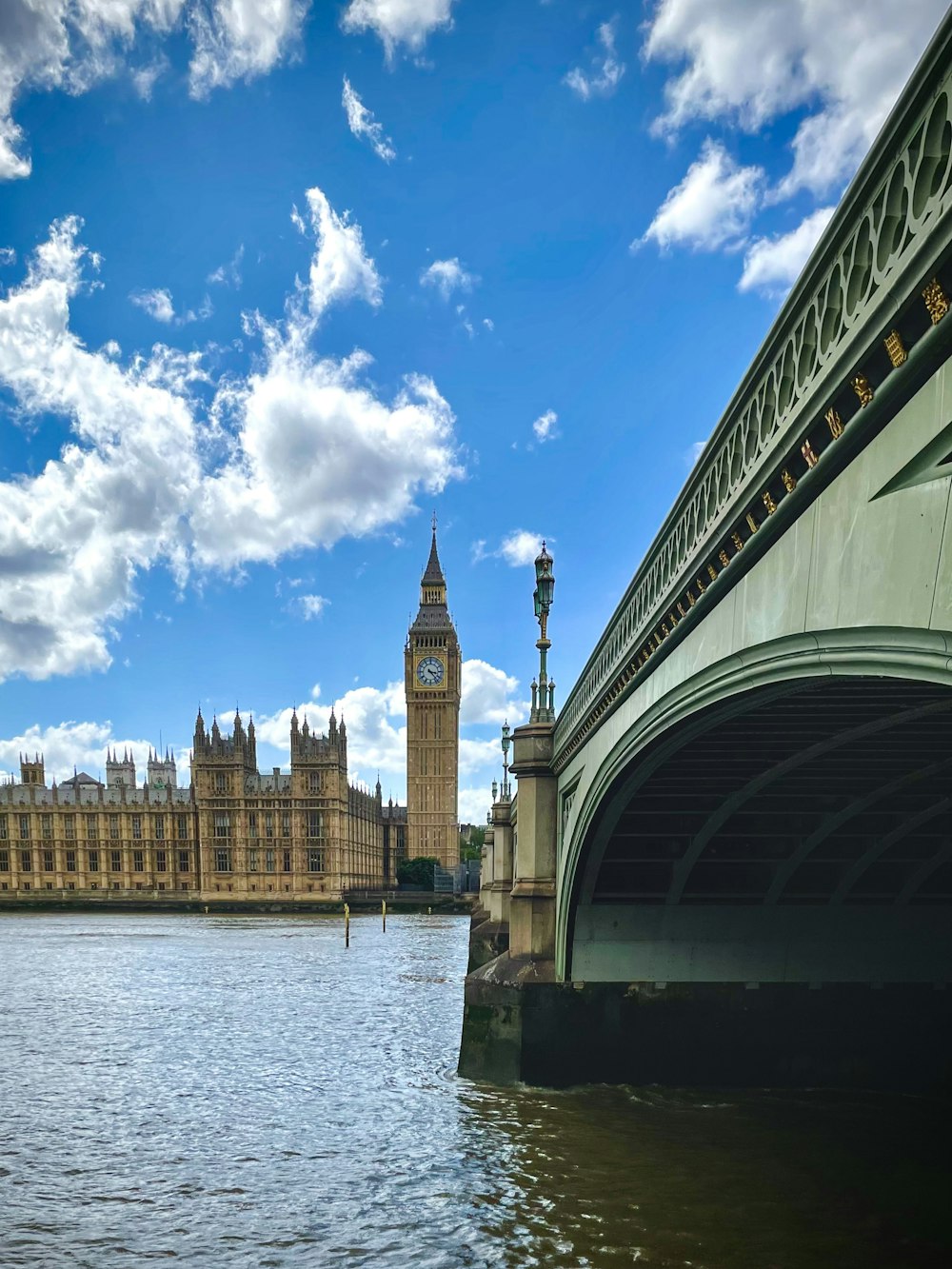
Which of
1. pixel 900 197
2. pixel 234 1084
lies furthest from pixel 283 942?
pixel 900 197

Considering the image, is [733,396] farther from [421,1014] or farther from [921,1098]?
[421,1014]

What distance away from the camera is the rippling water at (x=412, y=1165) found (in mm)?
10984

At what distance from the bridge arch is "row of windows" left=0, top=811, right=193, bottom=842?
98.7 meters

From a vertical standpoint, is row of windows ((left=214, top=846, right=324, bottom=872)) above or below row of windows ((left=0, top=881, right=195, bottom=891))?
above

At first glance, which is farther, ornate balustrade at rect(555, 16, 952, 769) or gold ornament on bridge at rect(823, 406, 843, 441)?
gold ornament on bridge at rect(823, 406, 843, 441)

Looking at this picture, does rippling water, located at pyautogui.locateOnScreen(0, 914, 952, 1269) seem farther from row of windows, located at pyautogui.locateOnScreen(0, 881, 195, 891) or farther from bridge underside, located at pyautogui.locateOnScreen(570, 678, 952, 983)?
row of windows, located at pyautogui.locateOnScreen(0, 881, 195, 891)

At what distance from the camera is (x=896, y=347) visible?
15.5 ft

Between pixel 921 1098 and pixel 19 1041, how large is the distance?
17076 millimetres

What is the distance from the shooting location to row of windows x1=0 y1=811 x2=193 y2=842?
110812 mm

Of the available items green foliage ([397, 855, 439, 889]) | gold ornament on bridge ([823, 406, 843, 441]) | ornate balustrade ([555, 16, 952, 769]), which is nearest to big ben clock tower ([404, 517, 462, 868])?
green foliage ([397, 855, 439, 889])

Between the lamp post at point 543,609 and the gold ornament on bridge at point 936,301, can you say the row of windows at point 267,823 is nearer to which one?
the lamp post at point 543,609

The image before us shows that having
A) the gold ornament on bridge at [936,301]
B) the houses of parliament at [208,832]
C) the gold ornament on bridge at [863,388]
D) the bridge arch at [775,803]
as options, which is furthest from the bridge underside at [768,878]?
the houses of parliament at [208,832]

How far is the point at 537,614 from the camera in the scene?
17.9 meters

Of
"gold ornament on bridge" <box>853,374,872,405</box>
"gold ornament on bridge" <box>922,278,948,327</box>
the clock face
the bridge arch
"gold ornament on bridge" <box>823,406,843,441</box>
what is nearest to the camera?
"gold ornament on bridge" <box>922,278,948,327</box>
